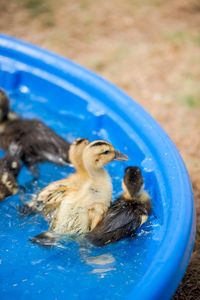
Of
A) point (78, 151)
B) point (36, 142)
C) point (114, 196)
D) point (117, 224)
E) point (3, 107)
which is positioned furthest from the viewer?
point (3, 107)

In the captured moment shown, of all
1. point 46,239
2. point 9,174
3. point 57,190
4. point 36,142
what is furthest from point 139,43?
point 46,239

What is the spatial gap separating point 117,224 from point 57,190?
47 cm

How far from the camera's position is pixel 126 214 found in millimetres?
3404

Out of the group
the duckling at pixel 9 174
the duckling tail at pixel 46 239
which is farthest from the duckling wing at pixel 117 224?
the duckling at pixel 9 174

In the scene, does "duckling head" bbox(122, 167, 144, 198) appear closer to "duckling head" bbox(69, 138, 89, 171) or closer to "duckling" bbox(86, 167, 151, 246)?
"duckling" bbox(86, 167, 151, 246)

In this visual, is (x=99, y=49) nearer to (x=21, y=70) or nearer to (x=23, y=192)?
(x=21, y=70)

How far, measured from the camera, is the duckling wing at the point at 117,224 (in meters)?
3.34

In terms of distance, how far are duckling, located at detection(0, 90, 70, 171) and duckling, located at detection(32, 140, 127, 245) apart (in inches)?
21.1

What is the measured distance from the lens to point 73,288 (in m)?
3.21

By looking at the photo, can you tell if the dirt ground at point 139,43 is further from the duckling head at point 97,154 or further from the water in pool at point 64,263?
the water in pool at point 64,263

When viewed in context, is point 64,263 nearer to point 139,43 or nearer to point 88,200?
point 88,200

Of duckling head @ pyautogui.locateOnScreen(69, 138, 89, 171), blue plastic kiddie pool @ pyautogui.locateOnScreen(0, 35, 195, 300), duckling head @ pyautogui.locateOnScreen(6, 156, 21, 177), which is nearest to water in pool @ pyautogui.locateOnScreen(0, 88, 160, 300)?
blue plastic kiddie pool @ pyautogui.locateOnScreen(0, 35, 195, 300)

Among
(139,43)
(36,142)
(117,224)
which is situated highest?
(139,43)

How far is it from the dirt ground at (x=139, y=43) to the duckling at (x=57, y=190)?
3.82 ft
